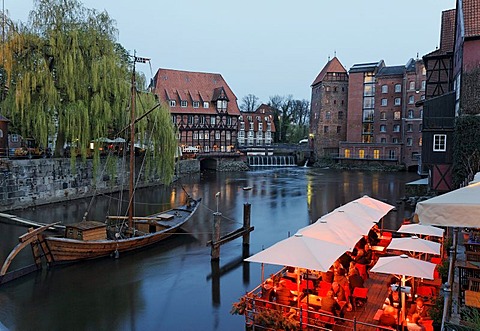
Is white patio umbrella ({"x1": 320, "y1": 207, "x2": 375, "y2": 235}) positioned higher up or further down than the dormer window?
further down

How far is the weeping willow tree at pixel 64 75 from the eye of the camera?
71.8 ft

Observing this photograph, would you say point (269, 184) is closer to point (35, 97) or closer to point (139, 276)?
point (35, 97)

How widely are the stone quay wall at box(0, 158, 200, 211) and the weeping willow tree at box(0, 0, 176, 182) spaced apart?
168 centimetres

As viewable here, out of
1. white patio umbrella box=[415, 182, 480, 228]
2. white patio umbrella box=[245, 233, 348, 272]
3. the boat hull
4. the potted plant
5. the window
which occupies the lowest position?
the boat hull

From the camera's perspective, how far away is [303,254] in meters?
7.96

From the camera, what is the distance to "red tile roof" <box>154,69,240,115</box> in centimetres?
5088

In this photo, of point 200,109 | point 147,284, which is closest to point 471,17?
point 147,284

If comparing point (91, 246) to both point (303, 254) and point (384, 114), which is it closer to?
point (303, 254)

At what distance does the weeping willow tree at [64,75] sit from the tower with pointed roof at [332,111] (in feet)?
135

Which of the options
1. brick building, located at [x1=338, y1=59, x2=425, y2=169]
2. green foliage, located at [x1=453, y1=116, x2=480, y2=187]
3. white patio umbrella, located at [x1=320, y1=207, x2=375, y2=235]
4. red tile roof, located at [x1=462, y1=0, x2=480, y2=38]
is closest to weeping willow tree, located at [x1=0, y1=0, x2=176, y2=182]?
white patio umbrella, located at [x1=320, y1=207, x2=375, y2=235]

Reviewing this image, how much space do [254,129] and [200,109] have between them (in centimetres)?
1942

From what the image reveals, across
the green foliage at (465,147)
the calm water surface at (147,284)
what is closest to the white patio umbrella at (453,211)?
the calm water surface at (147,284)

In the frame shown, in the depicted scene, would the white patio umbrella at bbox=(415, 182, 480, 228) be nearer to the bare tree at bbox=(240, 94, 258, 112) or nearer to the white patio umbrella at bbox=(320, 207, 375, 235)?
the white patio umbrella at bbox=(320, 207, 375, 235)

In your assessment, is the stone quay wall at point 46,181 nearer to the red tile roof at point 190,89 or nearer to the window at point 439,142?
the window at point 439,142
